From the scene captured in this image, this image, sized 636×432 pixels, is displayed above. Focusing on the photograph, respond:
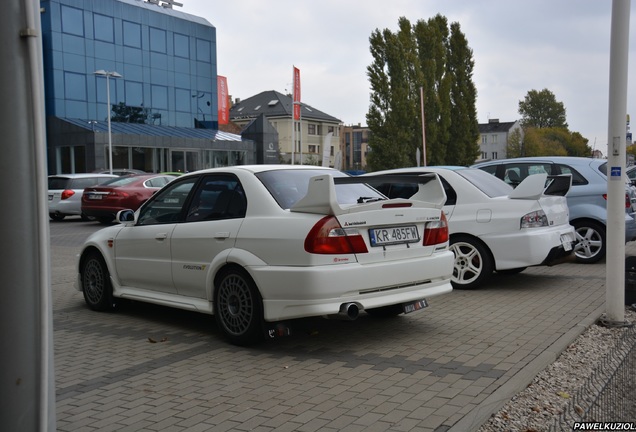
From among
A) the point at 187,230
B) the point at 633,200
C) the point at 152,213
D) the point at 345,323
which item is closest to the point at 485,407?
the point at 345,323

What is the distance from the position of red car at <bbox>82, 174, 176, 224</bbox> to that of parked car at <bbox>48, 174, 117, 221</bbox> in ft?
7.50

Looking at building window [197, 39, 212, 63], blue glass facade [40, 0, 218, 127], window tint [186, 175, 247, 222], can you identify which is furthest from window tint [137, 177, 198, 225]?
building window [197, 39, 212, 63]

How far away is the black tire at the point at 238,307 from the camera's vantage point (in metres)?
6.00

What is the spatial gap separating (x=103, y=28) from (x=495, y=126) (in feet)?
354

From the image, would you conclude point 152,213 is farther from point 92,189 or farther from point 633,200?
point 92,189

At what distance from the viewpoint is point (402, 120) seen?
157ft

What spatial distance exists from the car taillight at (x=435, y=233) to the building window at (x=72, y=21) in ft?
150

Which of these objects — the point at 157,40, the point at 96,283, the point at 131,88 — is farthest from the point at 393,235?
the point at 157,40

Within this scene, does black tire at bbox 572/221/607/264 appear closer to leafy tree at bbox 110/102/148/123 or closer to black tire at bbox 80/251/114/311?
black tire at bbox 80/251/114/311

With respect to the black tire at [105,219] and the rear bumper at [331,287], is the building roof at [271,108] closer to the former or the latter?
the black tire at [105,219]

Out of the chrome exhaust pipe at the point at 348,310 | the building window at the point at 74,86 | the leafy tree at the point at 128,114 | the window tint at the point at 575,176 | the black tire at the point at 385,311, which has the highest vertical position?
the building window at the point at 74,86

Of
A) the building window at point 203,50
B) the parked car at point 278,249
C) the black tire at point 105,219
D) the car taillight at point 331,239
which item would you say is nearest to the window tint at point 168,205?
the parked car at point 278,249

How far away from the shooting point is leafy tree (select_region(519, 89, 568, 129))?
137m

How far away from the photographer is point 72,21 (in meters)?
47.3
